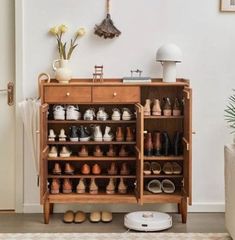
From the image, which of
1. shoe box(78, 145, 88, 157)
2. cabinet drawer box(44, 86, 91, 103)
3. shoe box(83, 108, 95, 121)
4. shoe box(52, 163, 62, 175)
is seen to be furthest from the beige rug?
cabinet drawer box(44, 86, 91, 103)

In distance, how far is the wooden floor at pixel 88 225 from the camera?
353cm

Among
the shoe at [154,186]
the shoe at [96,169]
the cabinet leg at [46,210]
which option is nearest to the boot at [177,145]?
the shoe at [154,186]

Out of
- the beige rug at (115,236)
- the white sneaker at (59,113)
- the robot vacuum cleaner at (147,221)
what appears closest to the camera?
the beige rug at (115,236)

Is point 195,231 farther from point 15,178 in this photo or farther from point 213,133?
point 15,178

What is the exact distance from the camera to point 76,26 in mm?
3842

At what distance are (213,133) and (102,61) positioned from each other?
41.0 inches

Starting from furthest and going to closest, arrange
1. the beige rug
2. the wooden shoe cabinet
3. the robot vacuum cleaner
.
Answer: the wooden shoe cabinet
the robot vacuum cleaner
the beige rug

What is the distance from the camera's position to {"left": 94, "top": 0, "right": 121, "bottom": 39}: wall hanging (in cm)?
379

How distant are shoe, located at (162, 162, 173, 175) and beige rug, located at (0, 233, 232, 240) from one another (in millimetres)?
507

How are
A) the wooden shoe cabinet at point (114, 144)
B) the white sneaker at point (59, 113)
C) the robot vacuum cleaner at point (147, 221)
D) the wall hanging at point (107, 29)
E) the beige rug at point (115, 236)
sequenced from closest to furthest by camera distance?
the beige rug at point (115, 236), the robot vacuum cleaner at point (147, 221), the wooden shoe cabinet at point (114, 144), the white sneaker at point (59, 113), the wall hanging at point (107, 29)

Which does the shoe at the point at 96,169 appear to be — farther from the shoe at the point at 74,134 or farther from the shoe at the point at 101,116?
the shoe at the point at 101,116

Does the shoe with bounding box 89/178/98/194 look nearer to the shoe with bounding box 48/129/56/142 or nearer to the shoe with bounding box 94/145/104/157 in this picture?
the shoe with bounding box 94/145/104/157

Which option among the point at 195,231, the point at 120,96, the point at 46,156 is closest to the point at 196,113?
the point at 120,96

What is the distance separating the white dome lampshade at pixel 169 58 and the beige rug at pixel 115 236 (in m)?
1.13
